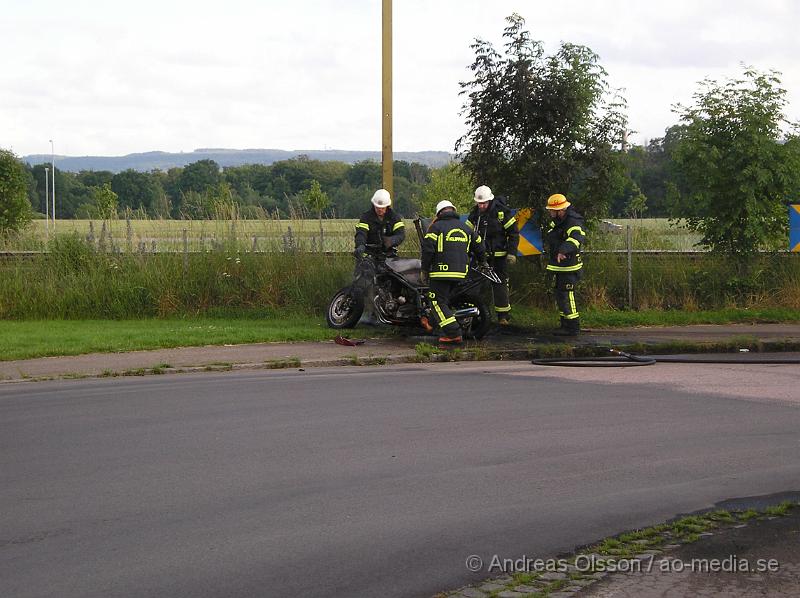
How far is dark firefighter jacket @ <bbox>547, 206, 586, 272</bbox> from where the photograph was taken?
16609 millimetres

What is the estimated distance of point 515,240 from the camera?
1755cm

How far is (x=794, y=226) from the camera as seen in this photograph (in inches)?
763

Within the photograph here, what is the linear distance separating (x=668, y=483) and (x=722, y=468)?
2.14 feet

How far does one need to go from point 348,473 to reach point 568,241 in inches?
369

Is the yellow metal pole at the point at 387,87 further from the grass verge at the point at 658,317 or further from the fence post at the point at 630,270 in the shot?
the fence post at the point at 630,270

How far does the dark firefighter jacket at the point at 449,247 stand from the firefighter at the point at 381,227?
1437 mm

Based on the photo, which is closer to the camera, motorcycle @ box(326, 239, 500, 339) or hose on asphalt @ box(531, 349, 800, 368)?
hose on asphalt @ box(531, 349, 800, 368)

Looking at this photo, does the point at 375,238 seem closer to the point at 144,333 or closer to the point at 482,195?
the point at 482,195

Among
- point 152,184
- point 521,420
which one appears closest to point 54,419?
point 521,420

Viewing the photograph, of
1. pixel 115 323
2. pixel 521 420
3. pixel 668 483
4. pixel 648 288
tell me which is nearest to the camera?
pixel 668 483

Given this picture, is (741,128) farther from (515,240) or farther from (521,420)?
(521,420)

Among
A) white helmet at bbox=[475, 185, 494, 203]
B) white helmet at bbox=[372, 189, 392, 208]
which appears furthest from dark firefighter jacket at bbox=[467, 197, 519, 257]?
white helmet at bbox=[372, 189, 392, 208]

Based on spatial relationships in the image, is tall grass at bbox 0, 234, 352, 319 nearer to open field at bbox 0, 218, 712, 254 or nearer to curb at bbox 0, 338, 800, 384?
open field at bbox 0, 218, 712, 254

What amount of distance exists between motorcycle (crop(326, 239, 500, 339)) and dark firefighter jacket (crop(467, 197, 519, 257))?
0.72 m
